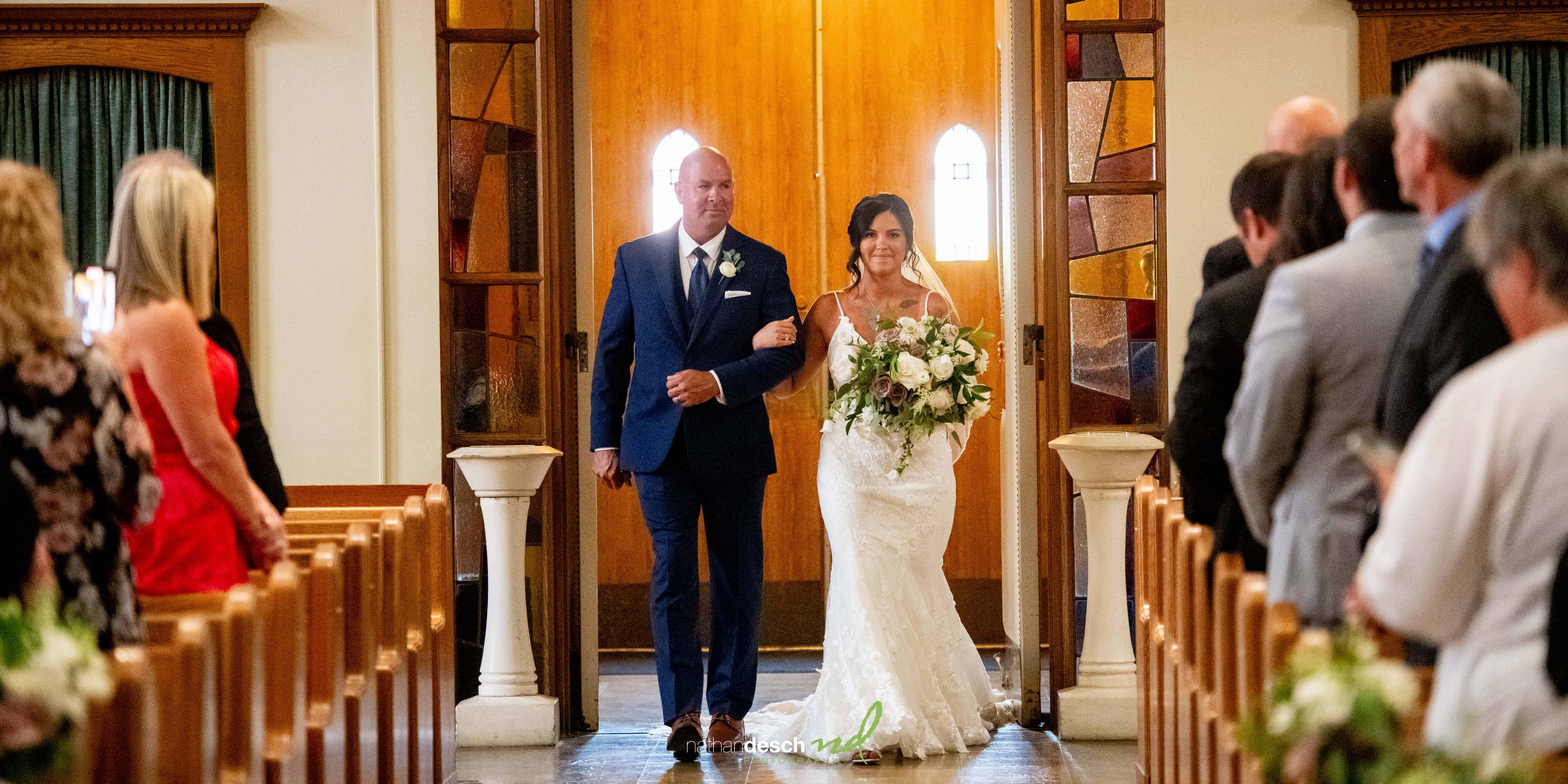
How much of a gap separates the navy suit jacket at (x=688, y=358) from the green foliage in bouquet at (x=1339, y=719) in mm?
3632

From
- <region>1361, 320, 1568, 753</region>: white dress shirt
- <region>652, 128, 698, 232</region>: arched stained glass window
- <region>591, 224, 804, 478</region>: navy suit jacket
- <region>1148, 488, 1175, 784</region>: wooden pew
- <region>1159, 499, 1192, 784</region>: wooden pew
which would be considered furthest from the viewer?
<region>652, 128, 698, 232</region>: arched stained glass window

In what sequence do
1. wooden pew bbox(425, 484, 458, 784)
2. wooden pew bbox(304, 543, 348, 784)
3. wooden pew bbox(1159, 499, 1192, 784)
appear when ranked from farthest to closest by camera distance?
wooden pew bbox(425, 484, 458, 784), wooden pew bbox(1159, 499, 1192, 784), wooden pew bbox(304, 543, 348, 784)

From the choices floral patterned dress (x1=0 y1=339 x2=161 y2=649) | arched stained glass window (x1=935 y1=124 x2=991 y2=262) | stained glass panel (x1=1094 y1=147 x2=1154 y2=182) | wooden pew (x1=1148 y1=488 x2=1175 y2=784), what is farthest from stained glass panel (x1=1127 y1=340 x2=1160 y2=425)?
floral patterned dress (x1=0 y1=339 x2=161 y2=649)

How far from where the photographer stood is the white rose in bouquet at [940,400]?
550 cm

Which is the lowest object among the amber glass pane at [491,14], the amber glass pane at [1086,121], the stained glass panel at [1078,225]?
the stained glass panel at [1078,225]

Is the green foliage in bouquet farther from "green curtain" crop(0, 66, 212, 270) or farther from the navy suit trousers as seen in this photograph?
"green curtain" crop(0, 66, 212, 270)

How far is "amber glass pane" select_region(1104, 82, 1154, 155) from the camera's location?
6.03m

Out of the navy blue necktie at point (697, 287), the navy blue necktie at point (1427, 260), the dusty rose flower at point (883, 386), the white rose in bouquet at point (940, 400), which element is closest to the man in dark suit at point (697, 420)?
the navy blue necktie at point (697, 287)

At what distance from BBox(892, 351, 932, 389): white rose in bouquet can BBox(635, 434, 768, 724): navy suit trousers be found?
2.05 feet

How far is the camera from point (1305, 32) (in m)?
6.04

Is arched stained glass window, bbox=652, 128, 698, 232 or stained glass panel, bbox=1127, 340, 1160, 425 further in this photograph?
arched stained glass window, bbox=652, 128, 698, 232

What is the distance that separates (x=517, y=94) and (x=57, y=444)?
369cm

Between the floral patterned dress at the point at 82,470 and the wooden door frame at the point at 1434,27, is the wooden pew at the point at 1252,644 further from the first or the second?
the wooden door frame at the point at 1434,27

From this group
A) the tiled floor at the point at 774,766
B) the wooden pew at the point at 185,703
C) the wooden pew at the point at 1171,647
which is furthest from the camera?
the tiled floor at the point at 774,766
